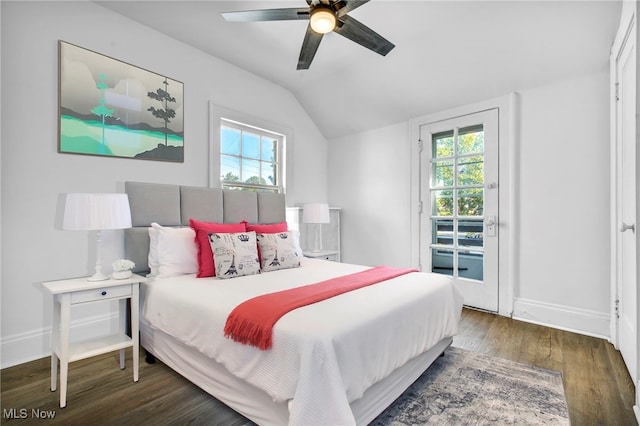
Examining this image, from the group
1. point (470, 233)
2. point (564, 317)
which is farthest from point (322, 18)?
point (564, 317)

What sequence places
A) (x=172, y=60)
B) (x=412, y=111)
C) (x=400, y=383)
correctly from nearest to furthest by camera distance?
(x=400, y=383) → (x=172, y=60) → (x=412, y=111)

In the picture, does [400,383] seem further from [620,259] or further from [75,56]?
[75,56]

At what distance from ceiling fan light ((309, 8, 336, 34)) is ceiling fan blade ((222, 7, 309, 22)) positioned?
0.10 metres

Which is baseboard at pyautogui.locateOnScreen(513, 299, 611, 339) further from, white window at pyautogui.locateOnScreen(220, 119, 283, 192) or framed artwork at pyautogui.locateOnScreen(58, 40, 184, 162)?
framed artwork at pyautogui.locateOnScreen(58, 40, 184, 162)

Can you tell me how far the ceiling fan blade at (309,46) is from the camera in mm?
2092

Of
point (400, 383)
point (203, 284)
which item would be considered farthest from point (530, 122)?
point (203, 284)

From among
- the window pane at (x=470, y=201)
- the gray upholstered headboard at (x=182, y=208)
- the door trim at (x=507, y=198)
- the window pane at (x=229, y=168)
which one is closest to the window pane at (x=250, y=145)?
the window pane at (x=229, y=168)

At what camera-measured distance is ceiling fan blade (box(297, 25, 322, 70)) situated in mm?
2092

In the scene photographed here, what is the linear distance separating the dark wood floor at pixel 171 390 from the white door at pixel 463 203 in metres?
0.94

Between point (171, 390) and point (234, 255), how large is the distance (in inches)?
36.0

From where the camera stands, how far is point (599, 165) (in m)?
2.77

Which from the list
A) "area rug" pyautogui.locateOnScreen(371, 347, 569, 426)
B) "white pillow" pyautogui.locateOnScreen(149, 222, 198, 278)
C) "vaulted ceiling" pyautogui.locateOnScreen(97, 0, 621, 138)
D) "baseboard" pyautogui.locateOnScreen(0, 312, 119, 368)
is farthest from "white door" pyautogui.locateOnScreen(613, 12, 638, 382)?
"baseboard" pyautogui.locateOnScreen(0, 312, 119, 368)

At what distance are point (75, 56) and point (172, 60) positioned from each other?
2.64ft

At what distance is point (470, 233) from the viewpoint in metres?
3.51
